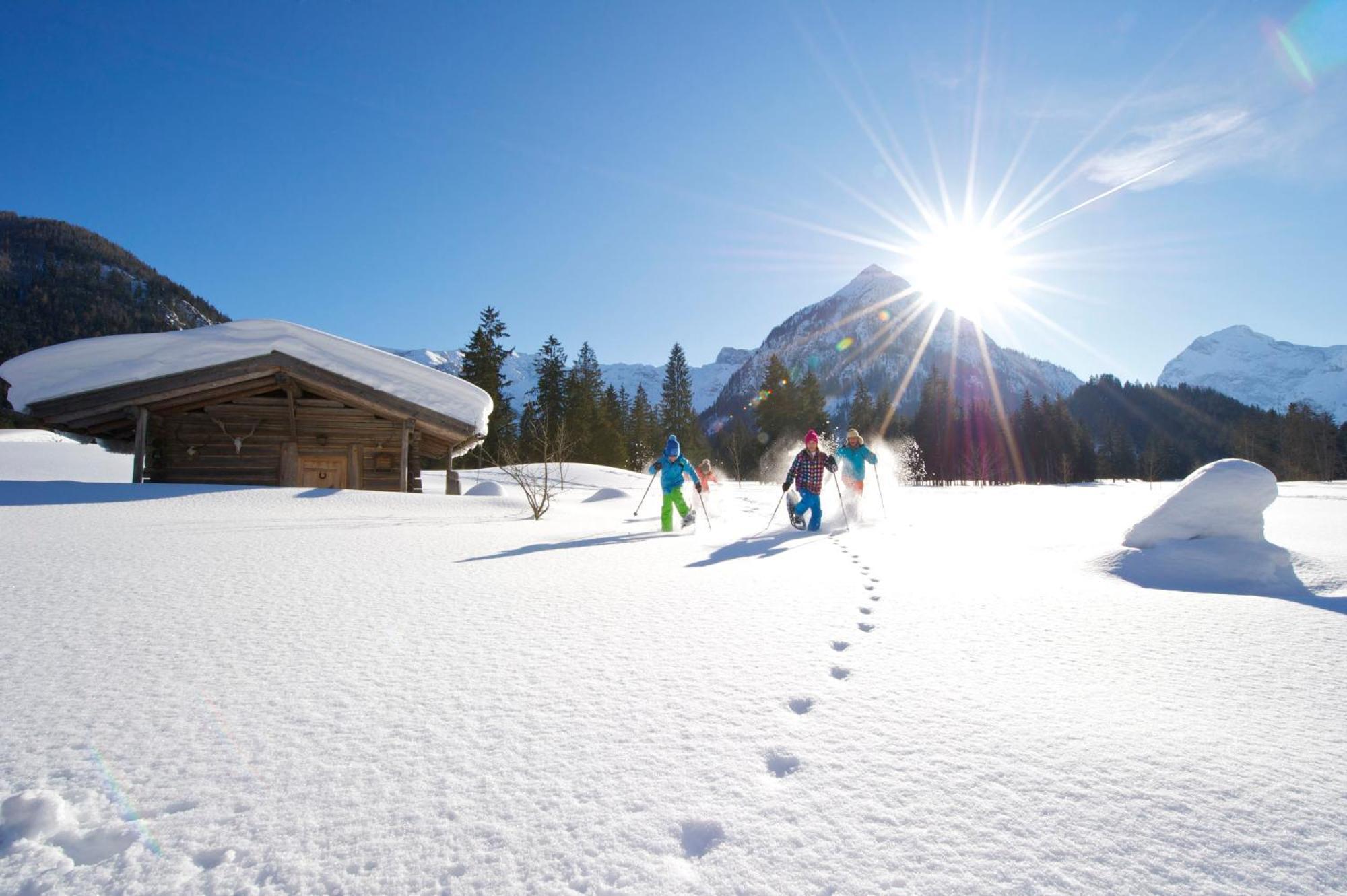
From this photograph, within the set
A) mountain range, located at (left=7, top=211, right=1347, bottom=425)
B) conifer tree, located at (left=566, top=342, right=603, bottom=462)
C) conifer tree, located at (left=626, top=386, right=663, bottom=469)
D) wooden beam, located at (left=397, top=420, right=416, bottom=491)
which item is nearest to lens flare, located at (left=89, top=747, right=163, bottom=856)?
wooden beam, located at (left=397, top=420, right=416, bottom=491)

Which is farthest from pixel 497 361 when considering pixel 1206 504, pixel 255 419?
pixel 1206 504

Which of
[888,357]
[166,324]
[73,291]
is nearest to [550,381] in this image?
[166,324]

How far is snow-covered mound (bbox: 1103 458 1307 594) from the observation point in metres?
4.22

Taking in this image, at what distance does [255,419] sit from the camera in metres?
12.1

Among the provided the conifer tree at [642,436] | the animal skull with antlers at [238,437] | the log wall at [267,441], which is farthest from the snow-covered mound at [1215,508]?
the conifer tree at [642,436]

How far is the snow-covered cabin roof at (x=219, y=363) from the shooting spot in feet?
30.9

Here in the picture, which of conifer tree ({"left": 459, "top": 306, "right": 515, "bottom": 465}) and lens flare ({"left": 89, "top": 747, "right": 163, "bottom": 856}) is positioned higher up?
conifer tree ({"left": 459, "top": 306, "right": 515, "bottom": 465})

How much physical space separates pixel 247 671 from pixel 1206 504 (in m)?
6.73

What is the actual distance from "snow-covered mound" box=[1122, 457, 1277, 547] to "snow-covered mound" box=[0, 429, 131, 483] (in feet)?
69.1

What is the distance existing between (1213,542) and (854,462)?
5257 millimetres

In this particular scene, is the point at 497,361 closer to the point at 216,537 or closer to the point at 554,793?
the point at 216,537

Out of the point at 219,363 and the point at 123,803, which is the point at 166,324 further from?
the point at 123,803

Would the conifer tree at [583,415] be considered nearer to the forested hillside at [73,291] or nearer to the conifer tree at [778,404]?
the conifer tree at [778,404]

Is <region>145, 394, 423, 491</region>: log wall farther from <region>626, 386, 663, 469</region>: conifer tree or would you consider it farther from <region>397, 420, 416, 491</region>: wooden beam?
<region>626, 386, 663, 469</region>: conifer tree
